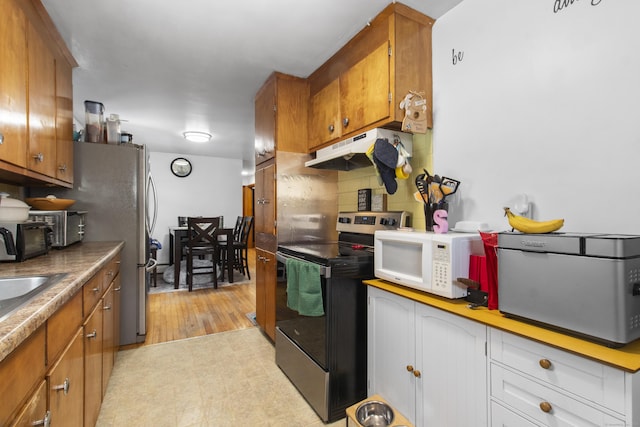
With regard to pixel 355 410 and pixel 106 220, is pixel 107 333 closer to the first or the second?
pixel 106 220

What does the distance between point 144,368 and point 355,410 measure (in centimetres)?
171

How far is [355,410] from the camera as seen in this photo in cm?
140

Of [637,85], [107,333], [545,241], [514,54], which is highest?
[514,54]

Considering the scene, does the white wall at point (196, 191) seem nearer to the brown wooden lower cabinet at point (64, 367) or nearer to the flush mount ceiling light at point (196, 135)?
the flush mount ceiling light at point (196, 135)

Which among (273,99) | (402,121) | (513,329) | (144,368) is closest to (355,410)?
(513,329)

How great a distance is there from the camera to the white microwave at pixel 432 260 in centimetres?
131

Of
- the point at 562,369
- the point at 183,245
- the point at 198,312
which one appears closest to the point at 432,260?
the point at 562,369

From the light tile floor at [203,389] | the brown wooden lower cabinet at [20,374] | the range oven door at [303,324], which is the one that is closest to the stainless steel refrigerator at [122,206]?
the light tile floor at [203,389]

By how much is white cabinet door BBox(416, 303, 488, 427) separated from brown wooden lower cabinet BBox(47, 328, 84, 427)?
1.34m

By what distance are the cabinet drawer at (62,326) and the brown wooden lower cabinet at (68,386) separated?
0.03m

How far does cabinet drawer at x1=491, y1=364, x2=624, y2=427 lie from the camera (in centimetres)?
85

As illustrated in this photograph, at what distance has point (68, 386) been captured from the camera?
3.52 ft

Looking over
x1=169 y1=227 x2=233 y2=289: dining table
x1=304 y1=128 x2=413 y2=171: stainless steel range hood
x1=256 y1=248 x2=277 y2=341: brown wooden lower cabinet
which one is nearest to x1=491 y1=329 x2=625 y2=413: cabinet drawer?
x1=304 y1=128 x2=413 y2=171: stainless steel range hood

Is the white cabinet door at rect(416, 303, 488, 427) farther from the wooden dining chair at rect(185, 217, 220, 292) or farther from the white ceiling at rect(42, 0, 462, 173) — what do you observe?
the wooden dining chair at rect(185, 217, 220, 292)
